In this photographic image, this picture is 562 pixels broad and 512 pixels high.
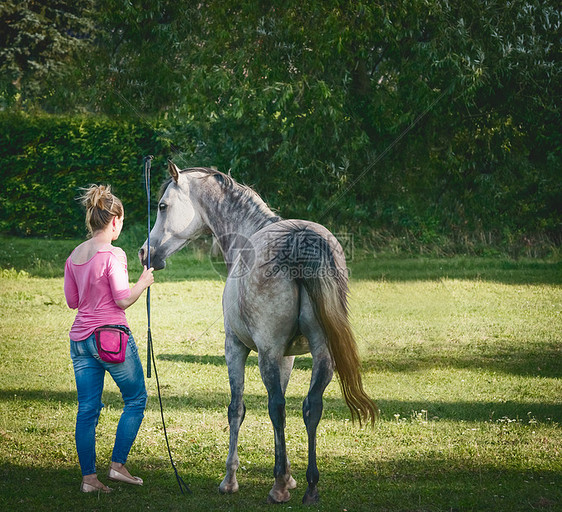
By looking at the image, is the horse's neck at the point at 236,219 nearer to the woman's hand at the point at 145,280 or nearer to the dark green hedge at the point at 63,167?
the woman's hand at the point at 145,280

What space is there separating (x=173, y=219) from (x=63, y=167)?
13.9 meters

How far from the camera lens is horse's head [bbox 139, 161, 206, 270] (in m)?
4.97

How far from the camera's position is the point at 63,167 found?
1764cm

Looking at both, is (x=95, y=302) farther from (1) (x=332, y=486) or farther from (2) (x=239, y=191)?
(1) (x=332, y=486)

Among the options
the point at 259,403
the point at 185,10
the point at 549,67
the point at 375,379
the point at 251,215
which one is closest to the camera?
the point at 251,215

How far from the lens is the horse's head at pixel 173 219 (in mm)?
4973

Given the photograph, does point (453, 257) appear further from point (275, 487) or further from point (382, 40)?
point (275, 487)

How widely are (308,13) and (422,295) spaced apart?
778 cm

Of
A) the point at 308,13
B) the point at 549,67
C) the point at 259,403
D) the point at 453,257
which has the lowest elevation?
the point at 259,403

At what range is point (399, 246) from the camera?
1627cm

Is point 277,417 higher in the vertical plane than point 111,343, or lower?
lower

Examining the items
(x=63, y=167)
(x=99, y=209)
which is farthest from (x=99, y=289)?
(x=63, y=167)

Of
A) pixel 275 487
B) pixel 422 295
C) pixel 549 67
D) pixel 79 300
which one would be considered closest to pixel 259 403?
pixel 275 487

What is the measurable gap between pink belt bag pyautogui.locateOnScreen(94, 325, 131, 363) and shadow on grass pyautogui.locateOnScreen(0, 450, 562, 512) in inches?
39.1
